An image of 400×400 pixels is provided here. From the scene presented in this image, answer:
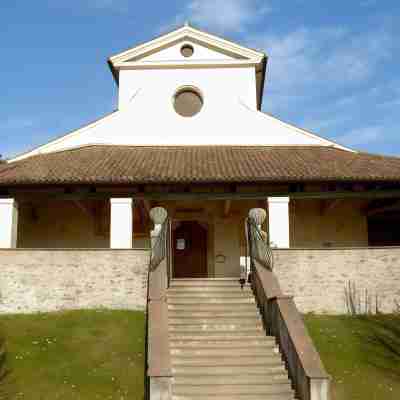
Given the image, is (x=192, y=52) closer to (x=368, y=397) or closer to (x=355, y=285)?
(x=355, y=285)

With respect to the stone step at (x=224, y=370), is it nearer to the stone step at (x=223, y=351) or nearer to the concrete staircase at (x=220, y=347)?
the concrete staircase at (x=220, y=347)

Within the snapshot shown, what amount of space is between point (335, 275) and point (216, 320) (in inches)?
158

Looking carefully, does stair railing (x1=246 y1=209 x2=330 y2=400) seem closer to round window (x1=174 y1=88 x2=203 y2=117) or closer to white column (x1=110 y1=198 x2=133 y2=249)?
white column (x1=110 y1=198 x2=133 y2=249)

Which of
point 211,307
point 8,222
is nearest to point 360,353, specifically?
point 211,307

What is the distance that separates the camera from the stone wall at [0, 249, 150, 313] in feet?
44.4

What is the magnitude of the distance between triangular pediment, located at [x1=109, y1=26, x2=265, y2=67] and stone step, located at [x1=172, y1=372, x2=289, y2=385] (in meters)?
13.2

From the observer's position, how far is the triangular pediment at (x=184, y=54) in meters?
20.2

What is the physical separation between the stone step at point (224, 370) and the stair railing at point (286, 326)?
11.5 inches

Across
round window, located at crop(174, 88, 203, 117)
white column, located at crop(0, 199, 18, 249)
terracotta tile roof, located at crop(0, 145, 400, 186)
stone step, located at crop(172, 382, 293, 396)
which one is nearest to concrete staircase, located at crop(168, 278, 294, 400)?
stone step, located at crop(172, 382, 293, 396)

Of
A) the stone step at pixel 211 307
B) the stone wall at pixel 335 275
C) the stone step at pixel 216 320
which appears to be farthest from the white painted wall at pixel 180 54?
the stone step at pixel 216 320

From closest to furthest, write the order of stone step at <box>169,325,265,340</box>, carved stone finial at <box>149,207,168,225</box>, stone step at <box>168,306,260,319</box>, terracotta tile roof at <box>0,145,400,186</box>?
stone step at <box>169,325,265,340</box> < stone step at <box>168,306,260,319</box> < carved stone finial at <box>149,207,168,225</box> < terracotta tile roof at <box>0,145,400,186</box>

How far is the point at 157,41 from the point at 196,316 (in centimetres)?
1184

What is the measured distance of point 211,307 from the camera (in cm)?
1198

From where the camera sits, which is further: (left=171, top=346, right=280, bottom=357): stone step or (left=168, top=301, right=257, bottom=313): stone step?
(left=168, top=301, right=257, bottom=313): stone step
